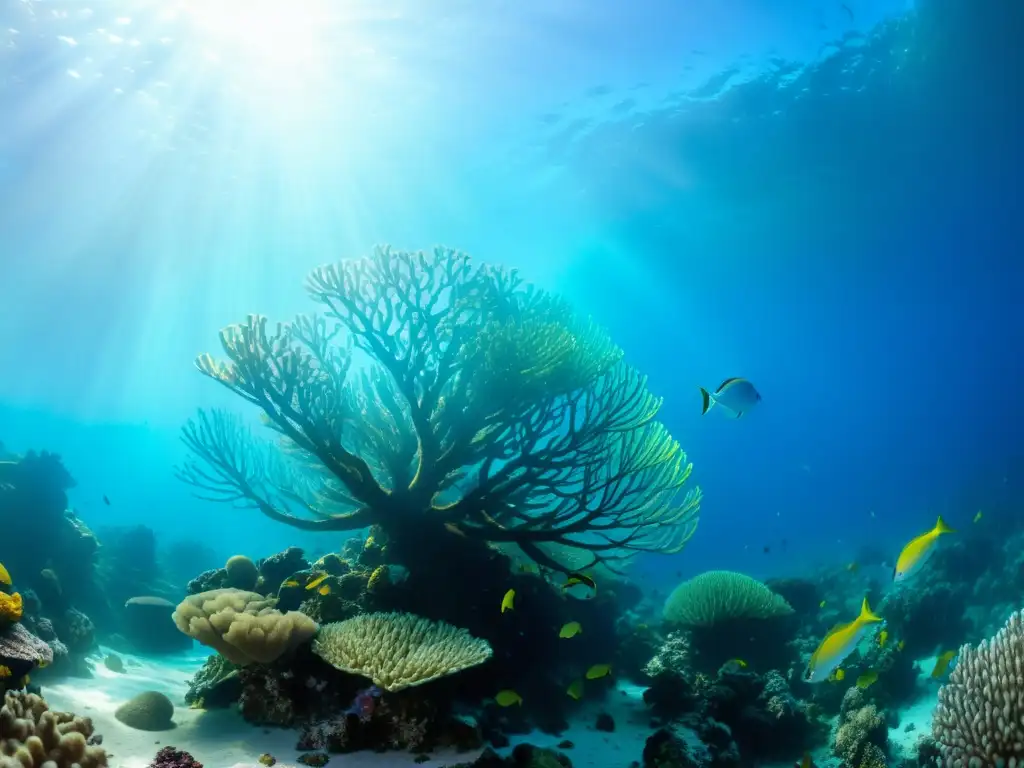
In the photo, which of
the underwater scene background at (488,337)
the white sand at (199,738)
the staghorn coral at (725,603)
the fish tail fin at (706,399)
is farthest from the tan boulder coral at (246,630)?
the staghorn coral at (725,603)

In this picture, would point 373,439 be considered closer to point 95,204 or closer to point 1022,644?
point 1022,644

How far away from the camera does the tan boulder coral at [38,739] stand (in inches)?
149

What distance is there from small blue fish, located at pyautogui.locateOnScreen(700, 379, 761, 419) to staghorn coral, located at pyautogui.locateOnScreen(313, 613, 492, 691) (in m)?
3.60

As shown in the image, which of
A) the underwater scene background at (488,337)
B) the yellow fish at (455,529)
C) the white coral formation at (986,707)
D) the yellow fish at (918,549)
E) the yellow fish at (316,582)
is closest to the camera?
the white coral formation at (986,707)

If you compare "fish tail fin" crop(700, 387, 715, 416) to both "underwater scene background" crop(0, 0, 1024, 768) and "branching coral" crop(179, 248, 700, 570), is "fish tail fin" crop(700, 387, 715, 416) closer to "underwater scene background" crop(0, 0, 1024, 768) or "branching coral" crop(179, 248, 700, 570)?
"underwater scene background" crop(0, 0, 1024, 768)

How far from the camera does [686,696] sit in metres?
7.73

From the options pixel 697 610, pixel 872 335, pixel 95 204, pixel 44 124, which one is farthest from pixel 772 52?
pixel 872 335

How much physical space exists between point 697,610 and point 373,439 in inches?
238

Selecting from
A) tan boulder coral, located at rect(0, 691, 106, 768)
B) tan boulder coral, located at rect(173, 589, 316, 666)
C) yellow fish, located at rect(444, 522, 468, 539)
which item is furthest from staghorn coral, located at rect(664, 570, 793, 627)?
tan boulder coral, located at rect(0, 691, 106, 768)

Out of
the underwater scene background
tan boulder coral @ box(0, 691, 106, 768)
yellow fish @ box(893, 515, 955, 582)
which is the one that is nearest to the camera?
tan boulder coral @ box(0, 691, 106, 768)

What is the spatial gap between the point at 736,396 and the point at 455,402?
3.47 metres

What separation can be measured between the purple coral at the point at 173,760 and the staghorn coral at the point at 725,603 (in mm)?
7467

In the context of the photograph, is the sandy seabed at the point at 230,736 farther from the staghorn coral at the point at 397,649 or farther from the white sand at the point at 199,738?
the staghorn coral at the point at 397,649

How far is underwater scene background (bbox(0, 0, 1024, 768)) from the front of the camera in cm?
605
